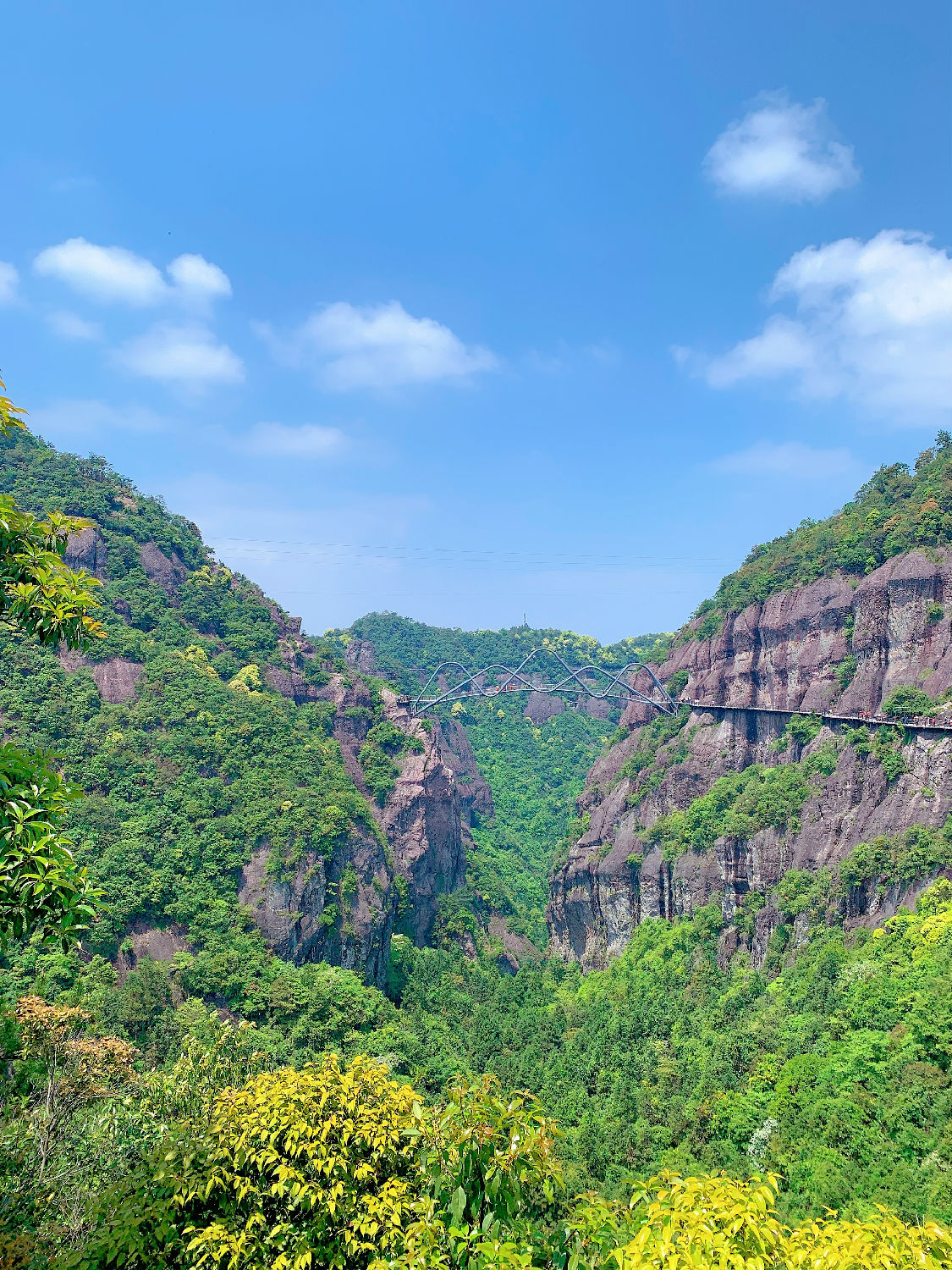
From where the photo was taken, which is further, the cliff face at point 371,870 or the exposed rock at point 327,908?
the cliff face at point 371,870

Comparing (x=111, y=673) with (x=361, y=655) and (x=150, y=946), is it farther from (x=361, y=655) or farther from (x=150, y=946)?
(x=361, y=655)

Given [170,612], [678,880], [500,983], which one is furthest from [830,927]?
[170,612]

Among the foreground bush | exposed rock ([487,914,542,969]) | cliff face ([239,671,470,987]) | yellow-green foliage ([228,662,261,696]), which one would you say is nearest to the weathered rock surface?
yellow-green foliage ([228,662,261,696])

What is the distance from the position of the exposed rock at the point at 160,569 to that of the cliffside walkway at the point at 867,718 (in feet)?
122

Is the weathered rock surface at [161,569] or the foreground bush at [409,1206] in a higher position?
the weathered rock surface at [161,569]

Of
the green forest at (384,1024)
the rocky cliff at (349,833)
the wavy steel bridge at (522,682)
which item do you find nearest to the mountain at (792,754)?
the green forest at (384,1024)

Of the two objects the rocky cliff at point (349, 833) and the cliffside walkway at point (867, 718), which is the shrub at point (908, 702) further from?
the rocky cliff at point (349, 833)

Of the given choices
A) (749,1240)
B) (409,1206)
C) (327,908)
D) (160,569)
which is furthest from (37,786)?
(160,569)

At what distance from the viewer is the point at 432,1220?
19.4ft

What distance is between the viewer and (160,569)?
48.4 m

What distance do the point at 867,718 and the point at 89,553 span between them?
43.7 metres

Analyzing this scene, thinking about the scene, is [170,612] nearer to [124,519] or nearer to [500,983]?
[124,519]

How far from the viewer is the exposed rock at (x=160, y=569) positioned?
4775cm

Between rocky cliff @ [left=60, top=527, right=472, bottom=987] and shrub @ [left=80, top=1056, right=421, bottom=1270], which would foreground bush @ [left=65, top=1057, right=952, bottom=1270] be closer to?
shrub @ [left=80, top=1056, right=421, bottom=1270]
